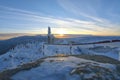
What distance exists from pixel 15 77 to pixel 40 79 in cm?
98

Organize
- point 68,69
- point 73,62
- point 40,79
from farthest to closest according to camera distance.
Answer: point 73,62, point 68,69, point 40,79

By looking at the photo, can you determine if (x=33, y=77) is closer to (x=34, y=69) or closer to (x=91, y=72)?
(x=34, y=69)

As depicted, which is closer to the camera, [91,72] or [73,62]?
[91,72]

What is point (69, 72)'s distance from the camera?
8.33m

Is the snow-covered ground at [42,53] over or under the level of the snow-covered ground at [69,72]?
under

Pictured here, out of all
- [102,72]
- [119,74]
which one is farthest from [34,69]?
[119,74]

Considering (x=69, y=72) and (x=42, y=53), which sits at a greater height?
(x=69, y=72)

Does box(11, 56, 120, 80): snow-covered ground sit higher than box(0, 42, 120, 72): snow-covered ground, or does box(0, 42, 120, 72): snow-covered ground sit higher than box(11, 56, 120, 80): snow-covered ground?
box(11, 56, 120, 80): snow-covered ground

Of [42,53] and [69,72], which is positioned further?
[42,53]

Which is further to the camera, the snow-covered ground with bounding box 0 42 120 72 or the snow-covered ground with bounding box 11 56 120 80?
the snow-covered ground with bounding box 0 42 120 72

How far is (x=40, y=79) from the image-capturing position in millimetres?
7969

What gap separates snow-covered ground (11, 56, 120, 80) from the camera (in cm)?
809

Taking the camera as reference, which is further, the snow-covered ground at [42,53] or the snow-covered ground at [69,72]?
the snow-covered ground at [42,53]

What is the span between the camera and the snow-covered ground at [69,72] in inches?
318
